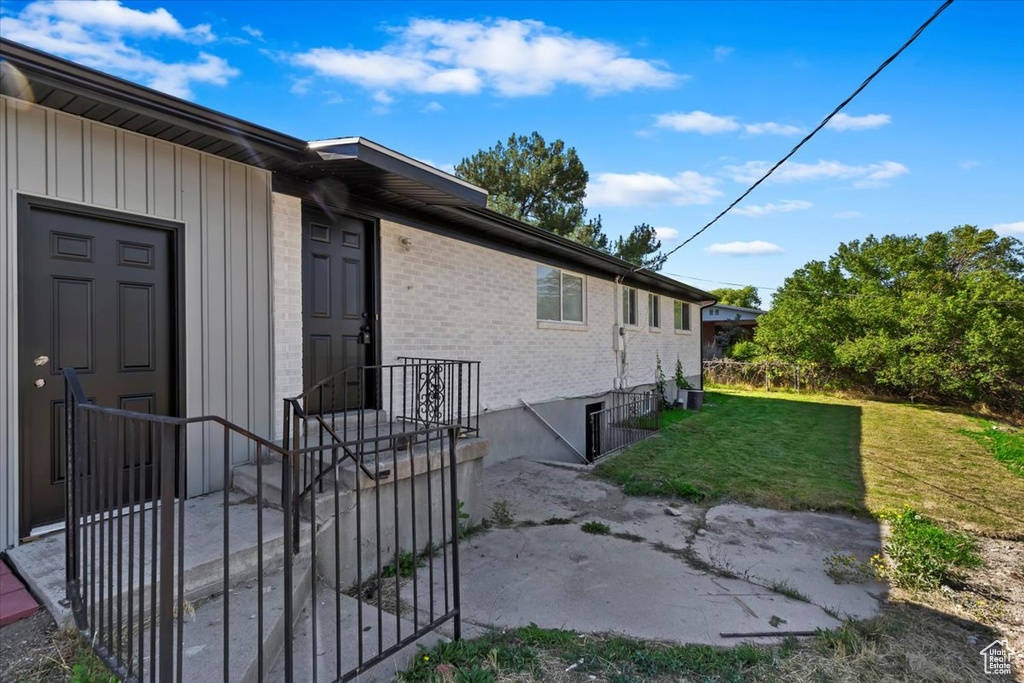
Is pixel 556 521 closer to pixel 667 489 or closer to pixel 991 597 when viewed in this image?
pixel 667 489

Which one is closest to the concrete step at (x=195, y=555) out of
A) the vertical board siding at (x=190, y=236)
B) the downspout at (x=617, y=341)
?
the vertical board siding at (x=190, y=236)

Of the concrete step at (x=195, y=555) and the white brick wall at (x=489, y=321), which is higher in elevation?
the white brick wall at (x=489, y=321)

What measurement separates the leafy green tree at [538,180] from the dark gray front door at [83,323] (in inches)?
767

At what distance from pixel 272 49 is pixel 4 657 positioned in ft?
23.0

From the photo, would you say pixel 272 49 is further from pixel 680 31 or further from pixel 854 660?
pixel 854 660

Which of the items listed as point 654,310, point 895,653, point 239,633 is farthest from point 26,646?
point 654,310

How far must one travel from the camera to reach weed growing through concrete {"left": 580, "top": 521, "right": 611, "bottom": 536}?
4.48 meters

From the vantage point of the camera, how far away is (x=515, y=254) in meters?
7.69

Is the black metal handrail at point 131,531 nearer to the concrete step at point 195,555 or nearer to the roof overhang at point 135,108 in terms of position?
the concrete step at point 195,555

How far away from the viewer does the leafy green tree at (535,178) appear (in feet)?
74.9

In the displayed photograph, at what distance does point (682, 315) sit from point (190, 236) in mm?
14748

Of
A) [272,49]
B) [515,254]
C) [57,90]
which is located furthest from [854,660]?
[272,49]

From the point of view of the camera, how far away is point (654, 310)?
13680mm

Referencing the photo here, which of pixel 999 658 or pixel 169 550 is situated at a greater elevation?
pixel 169 550
